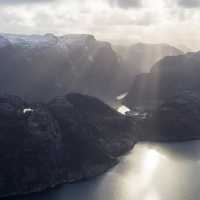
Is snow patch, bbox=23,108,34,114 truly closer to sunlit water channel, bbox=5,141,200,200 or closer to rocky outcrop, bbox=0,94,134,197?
rocky outcrop, bbox=0,94,134,197

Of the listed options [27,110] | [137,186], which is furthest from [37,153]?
[137,186]

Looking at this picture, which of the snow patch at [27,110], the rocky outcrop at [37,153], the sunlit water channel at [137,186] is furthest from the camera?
the snow patch at [27,110]

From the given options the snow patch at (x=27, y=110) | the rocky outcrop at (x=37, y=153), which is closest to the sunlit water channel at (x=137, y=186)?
A: the rocky outcrop at (x=37, y=153)

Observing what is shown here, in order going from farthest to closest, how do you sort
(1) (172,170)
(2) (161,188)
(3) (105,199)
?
(1) (172,170)
(2) (161,188)
(3) (105,199)

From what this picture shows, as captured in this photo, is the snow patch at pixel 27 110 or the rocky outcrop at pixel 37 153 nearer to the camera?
the rocky outcrop at pixel 37 153

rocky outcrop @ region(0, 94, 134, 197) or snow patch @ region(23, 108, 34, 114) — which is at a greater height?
snow patch @ region(23, 108, 34, 114)

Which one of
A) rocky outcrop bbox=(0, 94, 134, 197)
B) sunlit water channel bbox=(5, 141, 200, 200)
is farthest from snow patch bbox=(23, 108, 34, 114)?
sunlit water channel bbox=(5, 141, 200, 200)

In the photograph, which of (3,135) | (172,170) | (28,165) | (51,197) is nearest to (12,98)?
(3,135)

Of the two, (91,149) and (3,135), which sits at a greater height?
(3,135)

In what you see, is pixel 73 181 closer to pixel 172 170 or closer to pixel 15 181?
pixel 15 181

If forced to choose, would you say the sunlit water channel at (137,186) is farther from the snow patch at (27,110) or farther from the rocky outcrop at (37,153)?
the snow patch at (27,110)

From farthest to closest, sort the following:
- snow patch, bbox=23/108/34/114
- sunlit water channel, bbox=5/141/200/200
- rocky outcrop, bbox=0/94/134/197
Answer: snow patch, bbox=23/108/34/114
rocky outcrop, bbox=0/94/134/197
sunlit water channel, bbox=5/141/200/200
